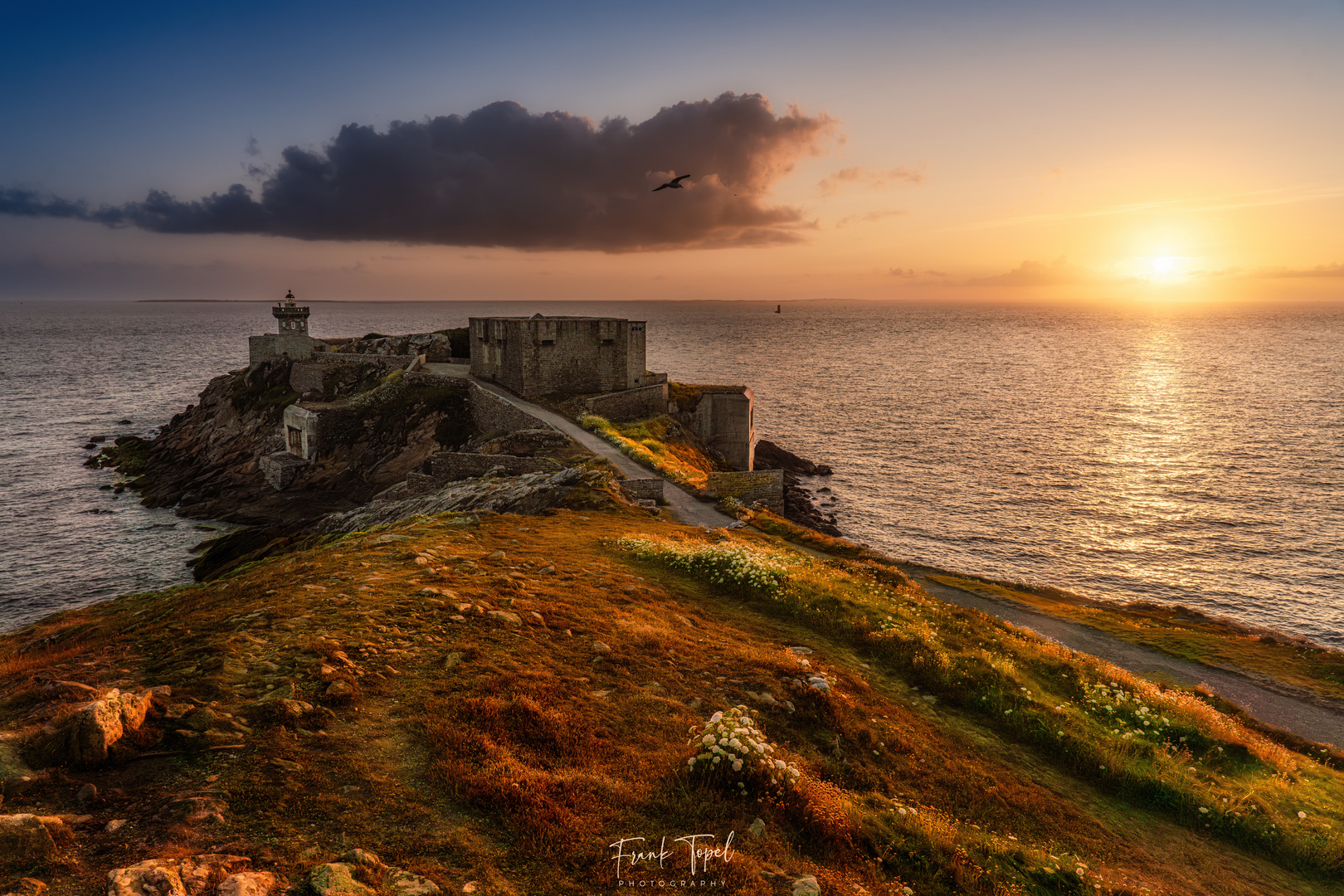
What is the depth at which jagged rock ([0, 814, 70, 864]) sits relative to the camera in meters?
5.39

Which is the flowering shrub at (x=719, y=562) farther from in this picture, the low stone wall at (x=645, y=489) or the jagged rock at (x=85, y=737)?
the jagged rock at (x=85, y=737)

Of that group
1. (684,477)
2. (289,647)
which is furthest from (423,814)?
(684,477)

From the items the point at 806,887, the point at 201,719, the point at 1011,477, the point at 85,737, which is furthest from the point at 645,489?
the point at 1011,477

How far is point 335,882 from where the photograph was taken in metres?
5.60

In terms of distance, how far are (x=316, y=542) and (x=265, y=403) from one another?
4024cm

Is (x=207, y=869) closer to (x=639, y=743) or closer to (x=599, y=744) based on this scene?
(x=599, y=744)

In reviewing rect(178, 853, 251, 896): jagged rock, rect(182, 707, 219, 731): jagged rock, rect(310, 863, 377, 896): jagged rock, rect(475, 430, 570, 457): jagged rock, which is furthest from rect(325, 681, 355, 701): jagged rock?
rect(475, 430, 570, 457): jagged rock

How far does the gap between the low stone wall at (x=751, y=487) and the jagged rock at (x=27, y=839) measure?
89.9ft

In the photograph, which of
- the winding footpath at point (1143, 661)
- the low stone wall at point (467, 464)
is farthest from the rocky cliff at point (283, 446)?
the winding footpath at point (1143, 661)

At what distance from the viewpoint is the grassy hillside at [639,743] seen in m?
6.72

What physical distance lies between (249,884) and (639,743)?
463cm

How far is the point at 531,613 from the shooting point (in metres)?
13.0

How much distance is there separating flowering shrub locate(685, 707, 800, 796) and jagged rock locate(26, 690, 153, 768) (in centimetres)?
625

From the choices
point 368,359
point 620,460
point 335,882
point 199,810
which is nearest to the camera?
point 335,882
